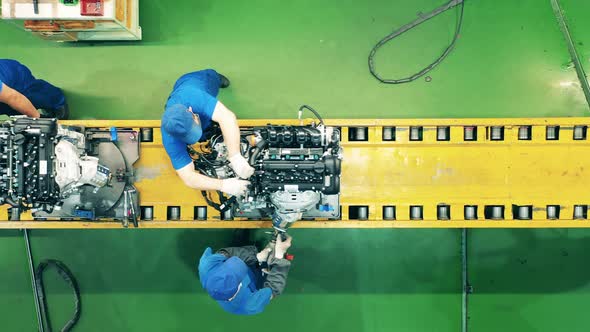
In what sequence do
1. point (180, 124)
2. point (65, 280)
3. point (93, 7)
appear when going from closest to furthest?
point (180, 124)
point (93, 7)
point (65, 280)

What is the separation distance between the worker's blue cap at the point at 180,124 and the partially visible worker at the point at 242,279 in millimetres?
993

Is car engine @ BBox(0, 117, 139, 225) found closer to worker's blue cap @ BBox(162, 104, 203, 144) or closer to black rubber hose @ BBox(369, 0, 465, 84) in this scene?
worker's blue cap @ BBox(162, 104, 203, 144)

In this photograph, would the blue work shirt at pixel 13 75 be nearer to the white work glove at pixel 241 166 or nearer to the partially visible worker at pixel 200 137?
the partially visible worker at pixel 200 137

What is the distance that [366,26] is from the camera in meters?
4.16

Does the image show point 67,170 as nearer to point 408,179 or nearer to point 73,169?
point 73,169

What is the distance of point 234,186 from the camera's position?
116 inches

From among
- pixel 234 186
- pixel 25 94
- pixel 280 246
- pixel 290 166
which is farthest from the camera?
pixel 25 94

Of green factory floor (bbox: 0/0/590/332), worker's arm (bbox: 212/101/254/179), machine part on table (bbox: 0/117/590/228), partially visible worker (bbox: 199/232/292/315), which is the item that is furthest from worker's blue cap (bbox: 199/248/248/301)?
green factory floor (bbox: 0/0/590/332)

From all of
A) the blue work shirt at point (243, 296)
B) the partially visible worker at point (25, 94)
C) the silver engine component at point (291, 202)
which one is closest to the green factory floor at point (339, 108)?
the partially visible worker at point (25, 94)

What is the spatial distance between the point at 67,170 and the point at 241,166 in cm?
122

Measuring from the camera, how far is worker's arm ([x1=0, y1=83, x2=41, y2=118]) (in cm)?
310

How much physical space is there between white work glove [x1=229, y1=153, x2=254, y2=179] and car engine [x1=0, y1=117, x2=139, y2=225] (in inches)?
40.7

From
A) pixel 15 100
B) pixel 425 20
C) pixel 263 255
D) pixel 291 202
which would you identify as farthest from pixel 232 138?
pixel 425 20

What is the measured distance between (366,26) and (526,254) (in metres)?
2.78
